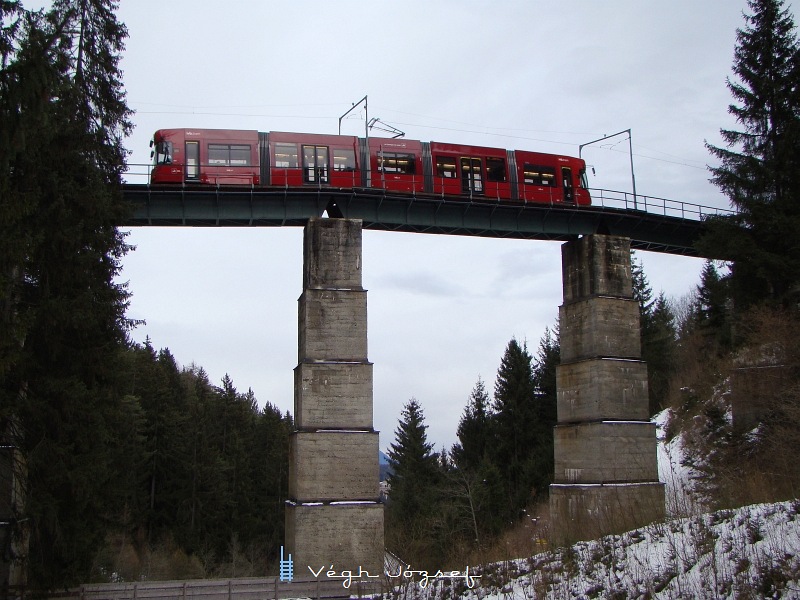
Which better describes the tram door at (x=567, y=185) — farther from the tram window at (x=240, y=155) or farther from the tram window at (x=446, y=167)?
the tram window at (x=240, y=155)

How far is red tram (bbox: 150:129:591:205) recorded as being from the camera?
28.8 meters

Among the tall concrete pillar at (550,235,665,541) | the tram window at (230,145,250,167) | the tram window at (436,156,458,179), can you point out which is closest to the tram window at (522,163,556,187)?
the tall concrete pillar at (550,235,665,541)

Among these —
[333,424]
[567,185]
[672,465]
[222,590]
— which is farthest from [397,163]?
[672,465]

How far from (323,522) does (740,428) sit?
1624cm

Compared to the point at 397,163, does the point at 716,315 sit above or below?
below

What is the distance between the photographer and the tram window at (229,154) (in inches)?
1137

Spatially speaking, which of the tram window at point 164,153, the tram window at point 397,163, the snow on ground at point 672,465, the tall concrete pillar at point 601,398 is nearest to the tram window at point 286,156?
the tram window at point 397,163

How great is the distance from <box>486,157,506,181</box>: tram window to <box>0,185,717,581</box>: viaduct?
1.44 metres

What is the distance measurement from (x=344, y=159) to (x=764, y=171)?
16.1 metres

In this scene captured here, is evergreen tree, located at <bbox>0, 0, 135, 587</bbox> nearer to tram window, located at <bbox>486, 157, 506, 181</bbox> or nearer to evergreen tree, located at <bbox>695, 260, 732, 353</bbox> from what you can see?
tram window, located at <bbox>486, 157, 506, 181</bbox>

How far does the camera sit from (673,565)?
1305 centimetres

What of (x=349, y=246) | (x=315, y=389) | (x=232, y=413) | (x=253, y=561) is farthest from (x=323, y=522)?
(x=232, y=413)

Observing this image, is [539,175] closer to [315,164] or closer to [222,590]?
[315,164]

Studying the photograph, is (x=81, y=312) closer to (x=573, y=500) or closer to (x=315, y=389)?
(x=315, y=389)
